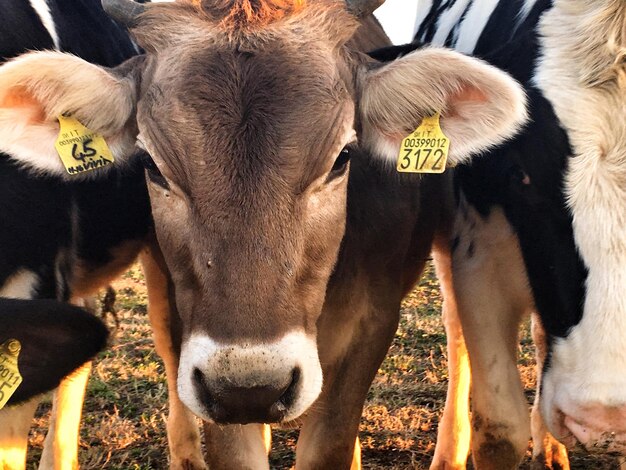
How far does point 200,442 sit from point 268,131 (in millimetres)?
2503

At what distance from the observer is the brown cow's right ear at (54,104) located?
2.79m

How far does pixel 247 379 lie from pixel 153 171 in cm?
79

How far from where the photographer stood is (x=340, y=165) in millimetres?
2781

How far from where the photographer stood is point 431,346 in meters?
6.09

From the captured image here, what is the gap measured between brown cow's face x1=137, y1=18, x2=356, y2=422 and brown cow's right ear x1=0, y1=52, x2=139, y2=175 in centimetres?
16

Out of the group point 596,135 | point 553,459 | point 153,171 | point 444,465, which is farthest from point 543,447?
point 153,171

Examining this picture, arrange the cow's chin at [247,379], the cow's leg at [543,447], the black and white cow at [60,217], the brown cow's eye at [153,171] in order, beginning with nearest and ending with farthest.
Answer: the cow's chin at [247,379] → the brown cow's eye at [153,171] → the black and white cow at [60,217] → the cow's leg at [543,447]

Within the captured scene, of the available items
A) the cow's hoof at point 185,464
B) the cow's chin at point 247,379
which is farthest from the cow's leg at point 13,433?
the cow's chin at point 247,379

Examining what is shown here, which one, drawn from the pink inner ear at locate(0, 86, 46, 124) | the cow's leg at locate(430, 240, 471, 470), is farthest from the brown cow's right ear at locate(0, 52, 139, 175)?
the cow's leg at locate(430, 240, 471, 470)

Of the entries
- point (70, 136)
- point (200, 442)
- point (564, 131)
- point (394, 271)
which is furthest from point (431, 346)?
point (70, 136)

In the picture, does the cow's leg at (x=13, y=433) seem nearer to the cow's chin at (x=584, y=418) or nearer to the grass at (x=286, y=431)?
the grass at (x=286, y=431)

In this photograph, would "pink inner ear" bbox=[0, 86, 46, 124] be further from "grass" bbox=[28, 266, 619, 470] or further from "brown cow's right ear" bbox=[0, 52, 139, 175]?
"grass" bbox=[28, 266, 619, 470]

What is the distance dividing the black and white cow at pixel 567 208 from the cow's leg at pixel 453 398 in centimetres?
77

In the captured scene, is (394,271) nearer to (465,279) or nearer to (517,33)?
(465,279)
